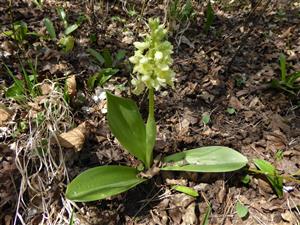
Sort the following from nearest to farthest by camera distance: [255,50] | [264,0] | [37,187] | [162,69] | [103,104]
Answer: [162,69], [37,187], [103,104], [255,50], [264,0]

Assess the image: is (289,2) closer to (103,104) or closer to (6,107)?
(103,104)

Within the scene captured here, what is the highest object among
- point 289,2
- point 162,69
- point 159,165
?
point 162,69

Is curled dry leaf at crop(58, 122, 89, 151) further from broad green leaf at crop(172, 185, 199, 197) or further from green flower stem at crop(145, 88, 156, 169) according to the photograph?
broad green leaf at crop(172, 185, 199, 197)

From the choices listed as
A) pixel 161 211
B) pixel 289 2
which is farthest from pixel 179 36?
pixel 161 211

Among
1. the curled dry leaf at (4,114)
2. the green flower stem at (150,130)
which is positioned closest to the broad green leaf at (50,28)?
the curled dry leaf at (4,114)

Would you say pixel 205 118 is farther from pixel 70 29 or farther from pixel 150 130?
pixel 70 29

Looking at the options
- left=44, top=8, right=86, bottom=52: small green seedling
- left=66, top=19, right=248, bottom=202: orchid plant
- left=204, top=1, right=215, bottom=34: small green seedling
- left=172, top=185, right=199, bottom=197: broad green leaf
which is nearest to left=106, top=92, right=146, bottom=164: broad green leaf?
left=66, top=19, right=248, bottom=202: orchid plant

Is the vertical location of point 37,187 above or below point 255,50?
below
